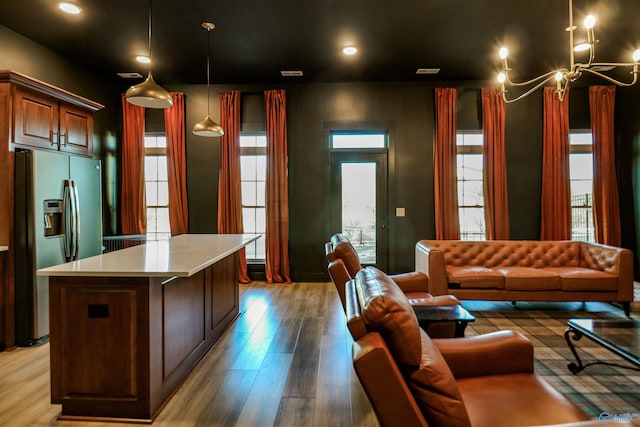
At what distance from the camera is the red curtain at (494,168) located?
5852mm

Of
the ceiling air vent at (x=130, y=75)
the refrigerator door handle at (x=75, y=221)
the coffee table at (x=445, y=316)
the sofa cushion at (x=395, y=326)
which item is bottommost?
the coffee table at (x=445, y=316)

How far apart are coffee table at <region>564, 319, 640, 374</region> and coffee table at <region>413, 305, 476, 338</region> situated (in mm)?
812

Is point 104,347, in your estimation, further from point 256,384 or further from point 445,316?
point 445,316

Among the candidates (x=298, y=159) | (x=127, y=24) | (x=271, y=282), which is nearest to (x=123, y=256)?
(x=127, y=24)

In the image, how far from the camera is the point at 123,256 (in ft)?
9.11

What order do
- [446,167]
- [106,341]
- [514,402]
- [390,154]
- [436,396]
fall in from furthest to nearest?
[390,154] < [446,167] < [106,341] < [514,402] < [436,396]

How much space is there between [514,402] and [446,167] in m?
4.81

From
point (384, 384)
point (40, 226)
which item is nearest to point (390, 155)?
point (40, 226)

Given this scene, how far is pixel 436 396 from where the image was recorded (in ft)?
4.01

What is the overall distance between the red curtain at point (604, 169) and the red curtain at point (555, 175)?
451mm

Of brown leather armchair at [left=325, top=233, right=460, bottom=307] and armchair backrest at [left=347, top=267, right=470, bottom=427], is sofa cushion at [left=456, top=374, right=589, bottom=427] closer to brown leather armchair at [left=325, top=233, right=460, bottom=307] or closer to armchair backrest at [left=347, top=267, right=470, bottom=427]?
armchair backrest at [left=347, top=267, right=470, bottom=427]

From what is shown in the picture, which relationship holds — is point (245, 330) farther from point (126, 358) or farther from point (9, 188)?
point (9, 188)

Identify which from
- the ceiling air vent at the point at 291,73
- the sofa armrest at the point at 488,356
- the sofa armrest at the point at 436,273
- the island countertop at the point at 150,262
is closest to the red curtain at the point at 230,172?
the ceiling air vent at the point at 291,73

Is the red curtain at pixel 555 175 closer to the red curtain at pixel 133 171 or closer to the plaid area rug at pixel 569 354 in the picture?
the plaid area rug at pixel 569 354
